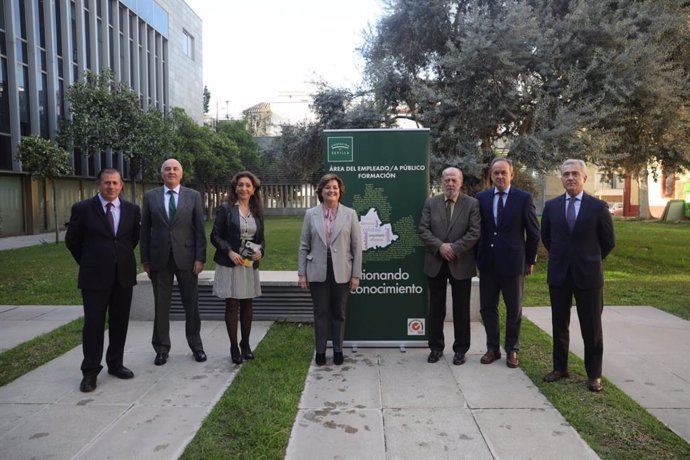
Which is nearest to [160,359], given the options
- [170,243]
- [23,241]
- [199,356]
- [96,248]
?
[199,356]

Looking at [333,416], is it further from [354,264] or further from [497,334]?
[497,334]

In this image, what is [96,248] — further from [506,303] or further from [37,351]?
[506,303]

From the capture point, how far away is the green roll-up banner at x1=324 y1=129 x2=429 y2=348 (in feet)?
17.6

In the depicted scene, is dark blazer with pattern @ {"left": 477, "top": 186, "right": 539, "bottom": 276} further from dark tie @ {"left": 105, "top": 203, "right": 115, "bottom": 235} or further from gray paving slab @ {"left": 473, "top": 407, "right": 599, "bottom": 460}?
dark tie @ {"left": 105, "top": 203, "right": 115, "bottom": 235}

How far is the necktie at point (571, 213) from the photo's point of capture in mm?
4348

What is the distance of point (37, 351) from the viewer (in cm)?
550

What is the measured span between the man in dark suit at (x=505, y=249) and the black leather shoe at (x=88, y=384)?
142 inches

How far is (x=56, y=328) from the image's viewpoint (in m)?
6.50

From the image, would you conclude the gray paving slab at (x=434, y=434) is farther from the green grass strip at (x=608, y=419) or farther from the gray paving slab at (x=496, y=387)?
the green grass strip at (x=608, y=419)

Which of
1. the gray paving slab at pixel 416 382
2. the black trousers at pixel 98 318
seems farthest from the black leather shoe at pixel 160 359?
the gray paving slab at pixel 416 382

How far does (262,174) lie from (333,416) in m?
45.9

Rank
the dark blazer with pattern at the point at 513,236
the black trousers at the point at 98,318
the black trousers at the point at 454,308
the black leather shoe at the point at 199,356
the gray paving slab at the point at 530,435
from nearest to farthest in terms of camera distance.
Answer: the gray paving slab at the point at 530,435
the black trousers at the point at 98,318
the dark blazer with pattern at the point at 513,236
the black trousers at the point at 454,308
the black leather shoe at the point at 199,356

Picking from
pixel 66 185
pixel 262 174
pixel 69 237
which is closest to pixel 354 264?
pixel 69 237

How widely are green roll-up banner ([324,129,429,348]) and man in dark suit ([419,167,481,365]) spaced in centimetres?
33
